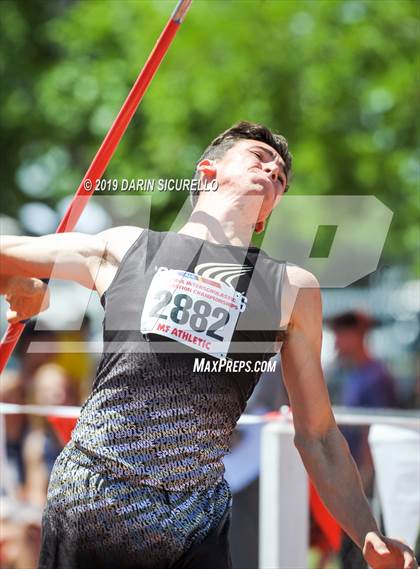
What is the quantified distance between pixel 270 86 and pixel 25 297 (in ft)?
32.9

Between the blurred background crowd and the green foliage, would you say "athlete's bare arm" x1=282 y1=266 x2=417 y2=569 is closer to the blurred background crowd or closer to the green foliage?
the blurred background crowd

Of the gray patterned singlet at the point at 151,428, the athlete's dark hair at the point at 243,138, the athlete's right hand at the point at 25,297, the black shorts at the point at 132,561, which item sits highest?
the athlete's dark hair at the point at 243,138

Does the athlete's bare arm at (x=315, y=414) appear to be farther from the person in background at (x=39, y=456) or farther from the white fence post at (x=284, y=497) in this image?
the person in background at (x=39, y=456)

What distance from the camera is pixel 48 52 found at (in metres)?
15.6

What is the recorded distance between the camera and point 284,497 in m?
4.40

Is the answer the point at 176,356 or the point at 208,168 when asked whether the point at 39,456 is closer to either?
the point at 208,168

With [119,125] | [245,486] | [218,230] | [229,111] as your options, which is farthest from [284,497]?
[229,111]

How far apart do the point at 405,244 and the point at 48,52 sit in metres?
6.50

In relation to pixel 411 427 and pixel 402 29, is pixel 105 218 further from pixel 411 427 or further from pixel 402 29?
pixel 411 427

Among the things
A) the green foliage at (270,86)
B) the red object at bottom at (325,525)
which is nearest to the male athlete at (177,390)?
the red object at bottom at (325,525)

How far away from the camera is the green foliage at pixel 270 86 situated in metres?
12.0

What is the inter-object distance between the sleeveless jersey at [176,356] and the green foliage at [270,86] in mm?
8780

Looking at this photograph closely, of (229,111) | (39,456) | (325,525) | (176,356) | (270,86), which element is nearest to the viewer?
(176,356)

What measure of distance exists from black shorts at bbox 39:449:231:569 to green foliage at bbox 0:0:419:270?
29.6 feet
